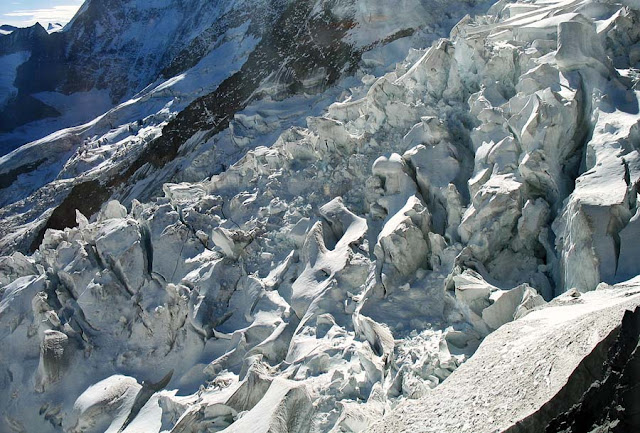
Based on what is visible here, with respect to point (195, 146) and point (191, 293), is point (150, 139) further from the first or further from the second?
point (191, 293)

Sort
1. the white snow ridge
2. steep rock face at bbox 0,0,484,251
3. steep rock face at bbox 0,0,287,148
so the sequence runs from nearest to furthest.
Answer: the white snow ridge
steep rock face at bbox 0,0,484,251
steep rock face at bbox 0,0,287,148

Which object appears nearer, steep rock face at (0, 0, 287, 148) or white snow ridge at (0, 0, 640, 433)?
white snow ridge at (0, 0, 640, 433)

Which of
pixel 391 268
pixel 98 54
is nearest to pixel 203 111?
pixel 391 268

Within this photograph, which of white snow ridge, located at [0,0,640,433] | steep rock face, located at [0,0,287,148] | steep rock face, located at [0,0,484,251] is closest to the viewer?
white snow ridge, located at [0,0,640,433]

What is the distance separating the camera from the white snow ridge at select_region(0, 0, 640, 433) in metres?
4.46

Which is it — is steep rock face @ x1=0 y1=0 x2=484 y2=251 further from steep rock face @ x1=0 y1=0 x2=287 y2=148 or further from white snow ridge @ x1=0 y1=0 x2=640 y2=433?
steep rock face @ x1=0 y1=0 x2=287 y2=148

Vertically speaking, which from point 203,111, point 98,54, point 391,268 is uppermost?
point 98,54

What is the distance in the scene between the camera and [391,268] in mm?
7531

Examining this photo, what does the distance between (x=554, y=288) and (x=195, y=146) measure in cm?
1388

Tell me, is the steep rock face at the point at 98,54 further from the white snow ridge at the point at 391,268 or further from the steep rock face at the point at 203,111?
the white snow ridge at the point at 391,268

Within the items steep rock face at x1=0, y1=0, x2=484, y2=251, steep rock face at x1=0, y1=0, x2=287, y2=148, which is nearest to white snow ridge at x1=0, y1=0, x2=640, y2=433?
steep rock face at x1=0, y1=0, x2=484, y2=251

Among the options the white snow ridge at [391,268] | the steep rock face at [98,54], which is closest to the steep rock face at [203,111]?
the white snow ridge at [391,268]

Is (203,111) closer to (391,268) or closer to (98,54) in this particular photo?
(391,268)

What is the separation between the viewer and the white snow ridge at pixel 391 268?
4465mm
